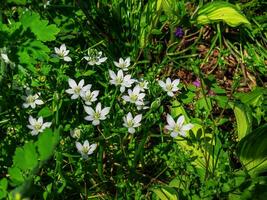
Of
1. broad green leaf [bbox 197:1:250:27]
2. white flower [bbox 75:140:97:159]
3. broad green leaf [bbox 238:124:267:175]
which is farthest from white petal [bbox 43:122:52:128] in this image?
broad green leaf [bbox 197:1:250:27]

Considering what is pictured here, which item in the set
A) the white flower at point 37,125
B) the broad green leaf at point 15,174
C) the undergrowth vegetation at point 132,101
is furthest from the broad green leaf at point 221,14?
the broad green leaf at point 15,174

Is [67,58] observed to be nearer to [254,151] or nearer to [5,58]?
[5,58]

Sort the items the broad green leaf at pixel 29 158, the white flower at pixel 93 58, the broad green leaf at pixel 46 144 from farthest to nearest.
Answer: the white flower at pixel 93 58
the broad green leaf at pixel 29 158
the broad green leaf at pixel 46 144

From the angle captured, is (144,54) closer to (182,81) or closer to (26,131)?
(182,81)

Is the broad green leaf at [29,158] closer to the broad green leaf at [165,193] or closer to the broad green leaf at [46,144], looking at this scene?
the broad green leaf at [46,144]

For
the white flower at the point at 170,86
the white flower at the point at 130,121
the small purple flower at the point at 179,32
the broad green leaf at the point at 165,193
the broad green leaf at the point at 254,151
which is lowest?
the broad green leaf at the point at 165,193

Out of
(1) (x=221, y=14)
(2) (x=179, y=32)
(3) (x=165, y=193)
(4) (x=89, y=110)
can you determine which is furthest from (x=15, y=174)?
(1) (x=221, y=14)

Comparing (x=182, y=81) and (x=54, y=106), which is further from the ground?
(x=54, y=106)

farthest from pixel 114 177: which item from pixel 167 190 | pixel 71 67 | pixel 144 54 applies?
pixel 144 54
